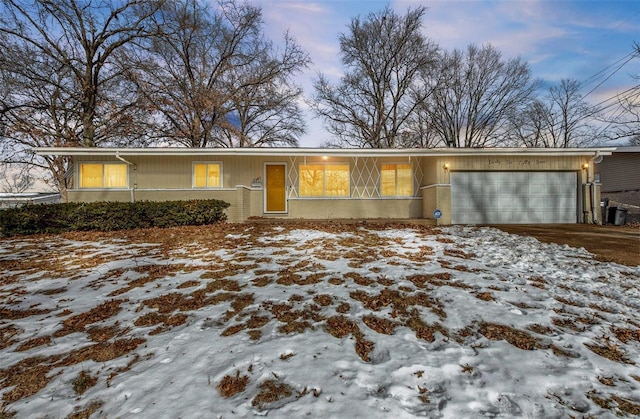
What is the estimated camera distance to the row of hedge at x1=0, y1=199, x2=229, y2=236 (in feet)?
24.7

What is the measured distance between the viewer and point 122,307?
3.23 metres

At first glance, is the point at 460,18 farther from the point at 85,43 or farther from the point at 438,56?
the point at 85,43

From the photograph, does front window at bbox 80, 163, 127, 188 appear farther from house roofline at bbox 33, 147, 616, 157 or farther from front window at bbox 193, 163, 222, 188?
front window at bbox 193, 163, 222, 188

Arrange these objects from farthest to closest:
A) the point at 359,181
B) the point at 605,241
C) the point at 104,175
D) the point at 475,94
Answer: the point at 475,94, the point at 359,181, the point at 104,175, the point at 605,241

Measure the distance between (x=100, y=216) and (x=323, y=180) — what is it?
277 inches

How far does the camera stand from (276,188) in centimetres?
1096

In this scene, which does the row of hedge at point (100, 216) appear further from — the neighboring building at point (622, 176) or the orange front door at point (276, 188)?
the neighboring building at point (622, 176)

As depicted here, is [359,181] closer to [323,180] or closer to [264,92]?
[323,180]

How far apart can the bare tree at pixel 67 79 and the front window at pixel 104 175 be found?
4899mm

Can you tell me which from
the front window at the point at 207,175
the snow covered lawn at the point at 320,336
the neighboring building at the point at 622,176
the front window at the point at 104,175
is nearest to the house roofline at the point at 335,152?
the front window at the point at 104,175

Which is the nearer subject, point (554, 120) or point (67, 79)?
point (67, 79)

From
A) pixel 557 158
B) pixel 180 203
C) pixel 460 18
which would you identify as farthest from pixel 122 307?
pixel 460 18

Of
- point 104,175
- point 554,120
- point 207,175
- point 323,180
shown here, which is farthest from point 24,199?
point 554,120

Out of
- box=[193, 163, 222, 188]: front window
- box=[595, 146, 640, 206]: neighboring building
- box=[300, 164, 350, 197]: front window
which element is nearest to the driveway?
box=[300, 164, 350, 197]: front window
